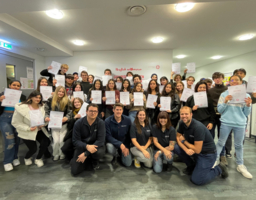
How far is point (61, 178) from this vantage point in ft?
6.74

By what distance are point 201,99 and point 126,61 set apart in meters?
3.43

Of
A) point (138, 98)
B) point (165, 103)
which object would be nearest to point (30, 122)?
point (138, 98)

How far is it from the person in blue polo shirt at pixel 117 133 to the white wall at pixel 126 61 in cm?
307

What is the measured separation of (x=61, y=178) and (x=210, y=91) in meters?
3.31

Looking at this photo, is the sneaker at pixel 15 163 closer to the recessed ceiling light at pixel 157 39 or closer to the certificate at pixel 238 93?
the certificate at pixel 238 93

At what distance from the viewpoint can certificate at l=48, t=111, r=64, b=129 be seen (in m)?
2.35

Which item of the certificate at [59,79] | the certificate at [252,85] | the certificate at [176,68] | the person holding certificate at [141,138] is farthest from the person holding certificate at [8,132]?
the certificate at [252,85]

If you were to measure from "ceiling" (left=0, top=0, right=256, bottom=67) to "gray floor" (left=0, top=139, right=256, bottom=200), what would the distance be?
277cm

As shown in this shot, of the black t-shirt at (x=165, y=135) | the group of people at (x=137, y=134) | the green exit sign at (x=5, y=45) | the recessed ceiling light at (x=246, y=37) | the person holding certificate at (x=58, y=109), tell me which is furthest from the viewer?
the green exit sign at (x=5, y=45)

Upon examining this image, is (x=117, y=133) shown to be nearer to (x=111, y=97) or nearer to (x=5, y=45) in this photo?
(x=111, y=97)

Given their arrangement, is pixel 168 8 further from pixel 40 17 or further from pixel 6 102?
pixel 6 102

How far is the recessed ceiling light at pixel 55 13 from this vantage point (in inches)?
96.1

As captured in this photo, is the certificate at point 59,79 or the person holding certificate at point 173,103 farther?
the certificate at point 59,79

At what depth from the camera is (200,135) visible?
6.39ft
